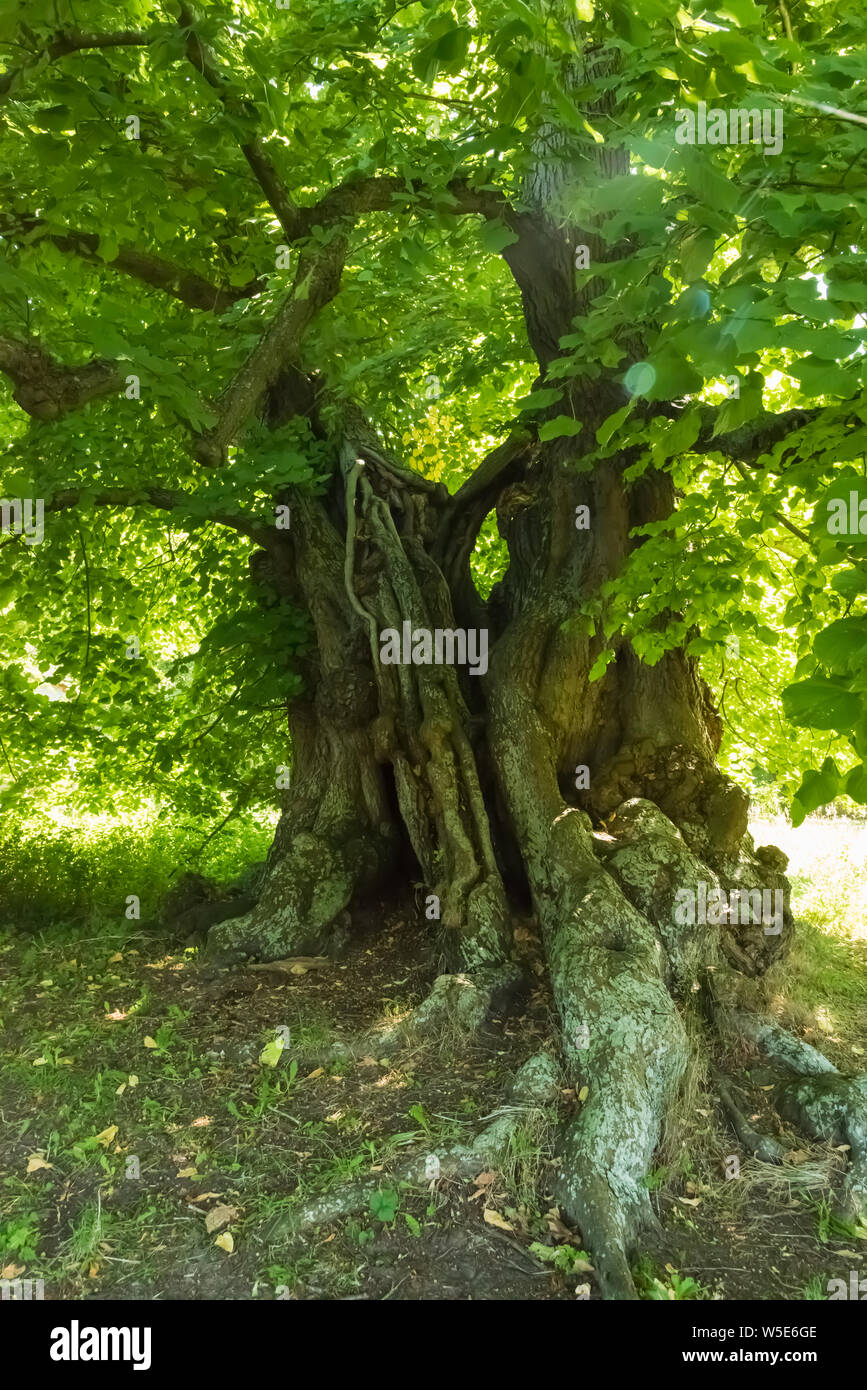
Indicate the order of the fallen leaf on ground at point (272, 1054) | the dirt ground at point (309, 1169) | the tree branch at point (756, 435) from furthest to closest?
the tree branch at point (756, 435) < the fallen leaf on ground at point (272, 1054) < the dirt ground at point (309, 1169)

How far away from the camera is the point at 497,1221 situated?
346 cm

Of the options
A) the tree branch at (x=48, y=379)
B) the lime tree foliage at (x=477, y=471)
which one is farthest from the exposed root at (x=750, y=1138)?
the tree branch at (x=48, y=379)

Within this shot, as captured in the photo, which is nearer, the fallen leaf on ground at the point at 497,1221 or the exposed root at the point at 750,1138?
the fallen leaf on ground at the point at 497,1221

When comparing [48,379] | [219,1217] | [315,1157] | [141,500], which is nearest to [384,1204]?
[315,1157]

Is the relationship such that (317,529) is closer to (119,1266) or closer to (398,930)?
(398,930)

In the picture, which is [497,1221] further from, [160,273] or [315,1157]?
[160,273]

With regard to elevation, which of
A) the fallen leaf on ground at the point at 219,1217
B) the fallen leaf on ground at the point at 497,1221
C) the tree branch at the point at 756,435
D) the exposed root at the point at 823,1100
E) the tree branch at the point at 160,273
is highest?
the tree branch at the point at 160,273

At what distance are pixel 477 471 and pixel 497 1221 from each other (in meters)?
4.56

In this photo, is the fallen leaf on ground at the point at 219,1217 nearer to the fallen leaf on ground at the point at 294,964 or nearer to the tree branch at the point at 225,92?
the fallen leaf on ground at the point at 294,964

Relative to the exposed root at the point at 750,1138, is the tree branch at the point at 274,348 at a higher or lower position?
higher

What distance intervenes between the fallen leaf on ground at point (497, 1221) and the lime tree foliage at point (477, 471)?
0.30m

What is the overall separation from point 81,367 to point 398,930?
377 centimetres

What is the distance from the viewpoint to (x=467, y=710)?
5766 millimetres

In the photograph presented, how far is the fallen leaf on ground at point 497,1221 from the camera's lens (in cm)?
345
